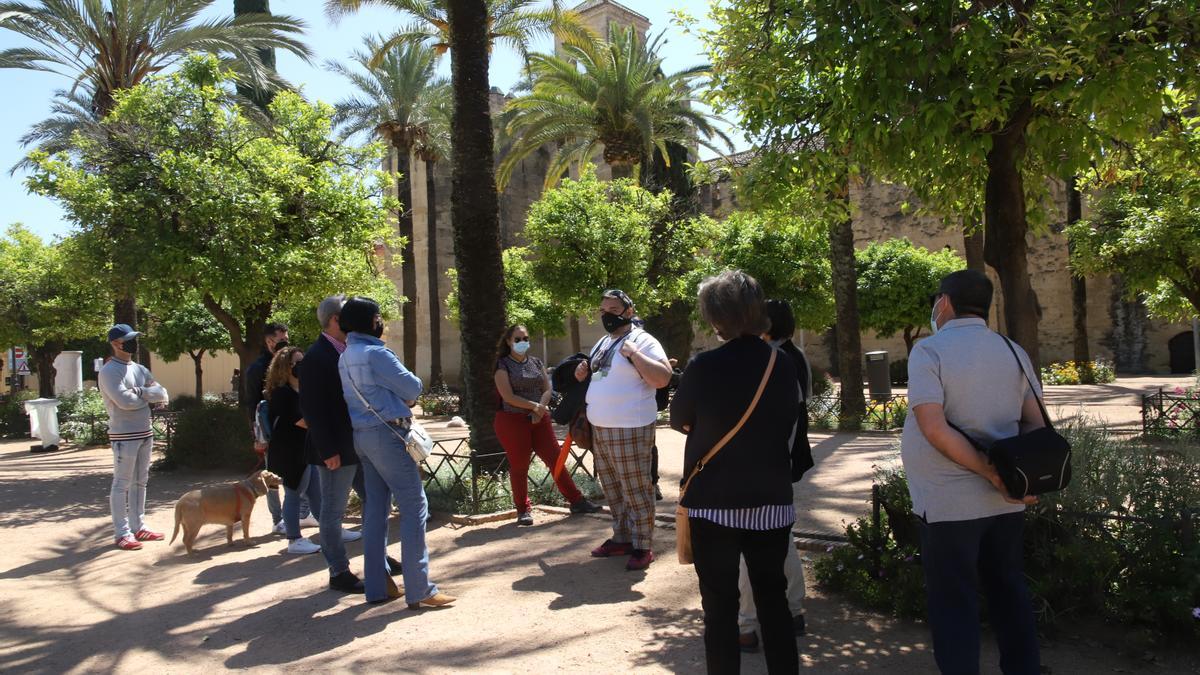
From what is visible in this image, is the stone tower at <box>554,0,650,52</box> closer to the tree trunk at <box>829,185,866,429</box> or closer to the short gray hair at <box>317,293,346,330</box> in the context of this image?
the tree trunk at <box>829,185,866,429</box>

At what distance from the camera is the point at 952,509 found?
3186 millimetres

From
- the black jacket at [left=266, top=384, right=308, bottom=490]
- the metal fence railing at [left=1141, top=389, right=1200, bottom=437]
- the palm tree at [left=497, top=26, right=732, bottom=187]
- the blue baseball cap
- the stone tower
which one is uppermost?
the stone tower

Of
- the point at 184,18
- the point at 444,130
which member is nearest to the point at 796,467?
the point at 184,18

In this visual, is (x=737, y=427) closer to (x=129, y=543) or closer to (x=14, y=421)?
(x=129, y=543)

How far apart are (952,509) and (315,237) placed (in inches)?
393

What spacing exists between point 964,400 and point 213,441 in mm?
10863

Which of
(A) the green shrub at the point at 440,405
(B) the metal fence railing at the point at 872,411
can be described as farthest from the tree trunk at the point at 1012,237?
(A) the green shrub at the point at 440,405

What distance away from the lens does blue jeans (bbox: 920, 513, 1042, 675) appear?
3.19 meters

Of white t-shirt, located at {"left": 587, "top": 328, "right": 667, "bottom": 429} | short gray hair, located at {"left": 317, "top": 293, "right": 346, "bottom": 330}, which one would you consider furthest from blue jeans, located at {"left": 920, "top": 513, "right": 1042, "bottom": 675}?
short gray hair, located at {"left": 317, "top": 293, "right": 346, "bottom": 330}

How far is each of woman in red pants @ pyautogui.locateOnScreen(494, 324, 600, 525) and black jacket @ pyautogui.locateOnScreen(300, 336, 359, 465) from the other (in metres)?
1.51

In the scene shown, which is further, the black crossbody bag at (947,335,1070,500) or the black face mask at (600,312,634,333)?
the black face mask at (600,312,634,333)

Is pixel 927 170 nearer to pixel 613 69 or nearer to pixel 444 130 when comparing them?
pixel 613 69

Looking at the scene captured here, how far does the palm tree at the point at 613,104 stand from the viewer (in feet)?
65.8

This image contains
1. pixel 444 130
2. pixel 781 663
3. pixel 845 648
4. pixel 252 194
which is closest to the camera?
pixel 781 663
